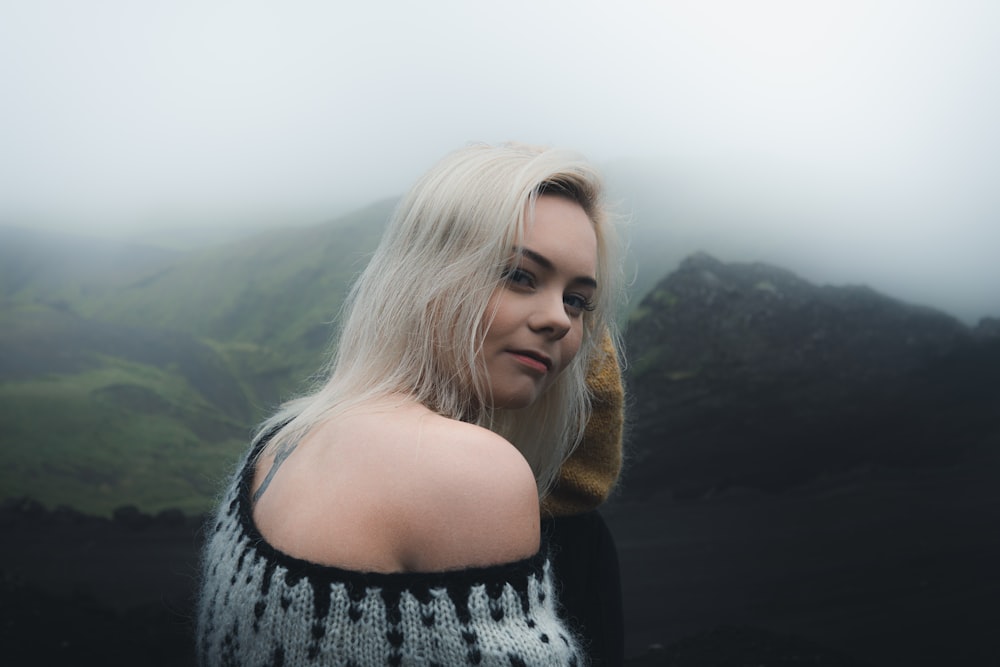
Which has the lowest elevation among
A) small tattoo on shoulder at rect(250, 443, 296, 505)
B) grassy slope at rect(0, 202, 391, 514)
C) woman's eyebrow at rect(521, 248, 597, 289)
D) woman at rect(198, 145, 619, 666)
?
grassy slope at rect(0, 202, 391, 514)

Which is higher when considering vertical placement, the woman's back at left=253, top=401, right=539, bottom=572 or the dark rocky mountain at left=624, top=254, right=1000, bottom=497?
the woman's back at left=253, top=401, right=539, bottom=572

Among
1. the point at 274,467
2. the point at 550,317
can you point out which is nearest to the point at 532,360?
the point at 550,317

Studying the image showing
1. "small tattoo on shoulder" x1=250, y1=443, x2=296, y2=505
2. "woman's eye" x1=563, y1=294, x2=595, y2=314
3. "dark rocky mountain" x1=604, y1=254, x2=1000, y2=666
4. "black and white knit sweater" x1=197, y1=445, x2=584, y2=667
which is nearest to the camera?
"black and white knit sweater" x1=197, y1=445, x2=584, y2=667

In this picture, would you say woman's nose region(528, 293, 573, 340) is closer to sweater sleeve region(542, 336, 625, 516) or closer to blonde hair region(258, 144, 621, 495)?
blonde hair region(258, 144, 621, 495)

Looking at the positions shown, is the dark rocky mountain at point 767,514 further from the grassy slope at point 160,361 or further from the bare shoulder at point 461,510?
the bare shoulder at point 461,510

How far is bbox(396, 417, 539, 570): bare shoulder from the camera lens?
968 mm

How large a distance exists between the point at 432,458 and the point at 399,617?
219 mm

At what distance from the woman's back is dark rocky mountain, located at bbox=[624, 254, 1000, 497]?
1.57 metres

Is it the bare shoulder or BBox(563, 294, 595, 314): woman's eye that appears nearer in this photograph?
the bare shoulder

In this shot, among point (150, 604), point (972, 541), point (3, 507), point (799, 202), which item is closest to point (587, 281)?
point (799, 202)

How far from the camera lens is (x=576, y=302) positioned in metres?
1.39

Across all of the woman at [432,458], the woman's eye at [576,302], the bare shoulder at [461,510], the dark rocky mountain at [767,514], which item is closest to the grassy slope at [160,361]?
the dark rocky mountain at [767,514]

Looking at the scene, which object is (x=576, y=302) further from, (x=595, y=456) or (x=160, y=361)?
(x=160, y=361)

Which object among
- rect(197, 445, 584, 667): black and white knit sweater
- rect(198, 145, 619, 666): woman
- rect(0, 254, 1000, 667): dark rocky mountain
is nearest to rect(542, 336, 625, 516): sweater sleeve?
rect(198, 145, 619, 666): woman
